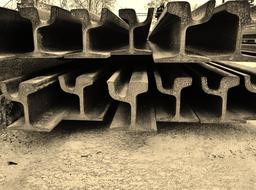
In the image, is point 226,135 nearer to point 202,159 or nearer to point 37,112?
point 202,159

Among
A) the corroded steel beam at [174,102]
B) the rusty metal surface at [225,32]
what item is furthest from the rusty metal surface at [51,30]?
the rusty metal surface at [225,32]

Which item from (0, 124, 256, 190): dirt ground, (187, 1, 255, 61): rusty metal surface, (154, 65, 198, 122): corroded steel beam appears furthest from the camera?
(154, 65, 198, 122): corroded steel beam

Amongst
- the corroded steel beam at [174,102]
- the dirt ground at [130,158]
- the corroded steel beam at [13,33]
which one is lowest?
the dirt ground at [130,158]

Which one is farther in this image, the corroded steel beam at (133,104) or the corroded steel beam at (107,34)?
the corroded steel beam at (107,34)

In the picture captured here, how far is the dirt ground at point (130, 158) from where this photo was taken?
111cm

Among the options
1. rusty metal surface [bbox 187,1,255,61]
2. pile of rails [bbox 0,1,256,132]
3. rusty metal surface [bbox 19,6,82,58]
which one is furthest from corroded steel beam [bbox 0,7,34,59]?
rusty metal surface [bbox 187,1,255,61]

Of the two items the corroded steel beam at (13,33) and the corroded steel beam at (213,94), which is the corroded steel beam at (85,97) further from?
the corroded steel beam at (213,94)

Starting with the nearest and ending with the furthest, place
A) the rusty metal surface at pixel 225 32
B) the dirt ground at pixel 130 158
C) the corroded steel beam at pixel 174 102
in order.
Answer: the dirt ground at pixel 130 158 < the rusty metal surface at pixel 225 32 < the corroded steel beam at pixel 174 102

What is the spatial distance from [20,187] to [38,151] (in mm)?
333

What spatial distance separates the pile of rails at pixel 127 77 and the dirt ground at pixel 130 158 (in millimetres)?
116

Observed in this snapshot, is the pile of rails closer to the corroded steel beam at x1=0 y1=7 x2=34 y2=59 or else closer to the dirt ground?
the corroded steel beam at x1=0 y1=7 x2=34 y2=59

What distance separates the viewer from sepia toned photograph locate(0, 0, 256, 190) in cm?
117

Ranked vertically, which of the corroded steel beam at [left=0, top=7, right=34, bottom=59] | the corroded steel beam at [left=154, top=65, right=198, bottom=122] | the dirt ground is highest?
the corroded steel beam at [left=0, top=7, right=34, bottom=59]

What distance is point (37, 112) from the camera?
4.95 ft
